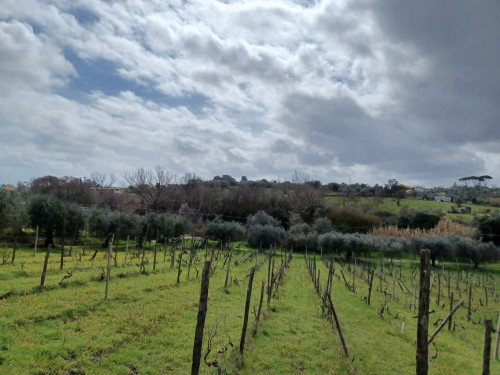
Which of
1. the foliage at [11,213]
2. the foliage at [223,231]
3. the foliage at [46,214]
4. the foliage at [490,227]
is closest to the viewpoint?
the foliage at [11,213]

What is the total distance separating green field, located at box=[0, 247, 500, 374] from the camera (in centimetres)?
1032

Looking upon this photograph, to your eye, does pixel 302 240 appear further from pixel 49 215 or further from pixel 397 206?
pixel 397 206

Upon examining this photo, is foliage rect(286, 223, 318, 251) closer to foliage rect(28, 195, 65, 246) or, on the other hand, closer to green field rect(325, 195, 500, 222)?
green field rect(325, 195, 500, 222)

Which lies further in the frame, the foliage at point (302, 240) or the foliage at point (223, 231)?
the foliage at point (223, 231)

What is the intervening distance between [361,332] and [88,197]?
80496mm

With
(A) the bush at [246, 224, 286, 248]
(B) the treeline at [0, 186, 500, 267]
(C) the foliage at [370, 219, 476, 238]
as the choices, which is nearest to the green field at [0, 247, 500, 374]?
(B) the treeline at [0, 186, 500, 267]

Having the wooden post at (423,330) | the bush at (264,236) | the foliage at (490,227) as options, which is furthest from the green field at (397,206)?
the wooden post at (423,330)

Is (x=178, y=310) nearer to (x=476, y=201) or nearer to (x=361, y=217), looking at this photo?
(x=361, y=217)

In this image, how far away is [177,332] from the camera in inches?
506

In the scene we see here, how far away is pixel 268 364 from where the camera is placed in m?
11.1

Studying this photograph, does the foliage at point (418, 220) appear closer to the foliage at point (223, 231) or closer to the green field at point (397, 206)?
the green field at point (397, 206)

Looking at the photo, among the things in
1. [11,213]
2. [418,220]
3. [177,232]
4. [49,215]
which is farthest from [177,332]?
[418,220]

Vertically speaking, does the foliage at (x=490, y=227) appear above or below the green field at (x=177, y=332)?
above

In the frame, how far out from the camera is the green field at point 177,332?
406 inches
